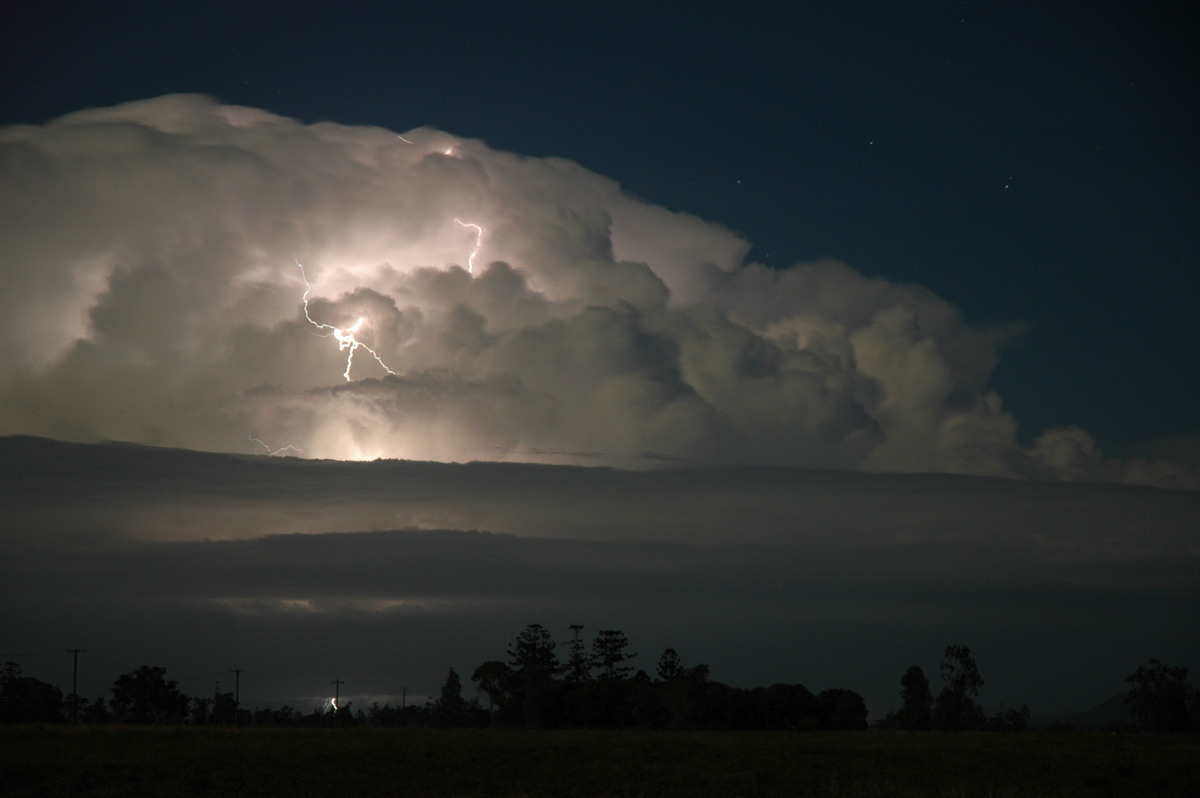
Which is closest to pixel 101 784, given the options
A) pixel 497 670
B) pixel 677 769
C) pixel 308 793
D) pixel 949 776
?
pixel 308 793

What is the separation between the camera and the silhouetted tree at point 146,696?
12494 centimetres

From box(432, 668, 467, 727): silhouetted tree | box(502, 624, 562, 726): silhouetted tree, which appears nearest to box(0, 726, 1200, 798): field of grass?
box(502, 624, 562, 726): silhouetted tree

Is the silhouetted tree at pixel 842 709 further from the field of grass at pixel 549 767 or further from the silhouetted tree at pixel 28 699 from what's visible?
the silhouetted tree at pixel 28 699

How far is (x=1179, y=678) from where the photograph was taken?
125 m

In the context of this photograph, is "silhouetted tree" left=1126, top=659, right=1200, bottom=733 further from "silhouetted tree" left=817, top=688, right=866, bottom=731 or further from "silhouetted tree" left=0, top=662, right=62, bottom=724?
"silhouetted tree" left=0, top=662, right=62, bottom=724

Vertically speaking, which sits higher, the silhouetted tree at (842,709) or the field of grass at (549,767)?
the field of grass at (549,767)

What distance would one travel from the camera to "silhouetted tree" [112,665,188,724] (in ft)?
410

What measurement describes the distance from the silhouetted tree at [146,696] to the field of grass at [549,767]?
78.1 meters

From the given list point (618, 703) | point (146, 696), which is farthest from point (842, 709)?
point (146, 696)

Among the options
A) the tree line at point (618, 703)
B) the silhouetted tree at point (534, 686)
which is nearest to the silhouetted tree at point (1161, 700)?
the tree line at point (618, 703)

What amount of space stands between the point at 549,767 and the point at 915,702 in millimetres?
97313

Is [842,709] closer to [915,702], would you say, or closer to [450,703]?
[915,702]

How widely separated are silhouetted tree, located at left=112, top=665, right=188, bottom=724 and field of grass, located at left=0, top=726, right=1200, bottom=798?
78141 mm

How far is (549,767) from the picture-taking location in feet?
137
